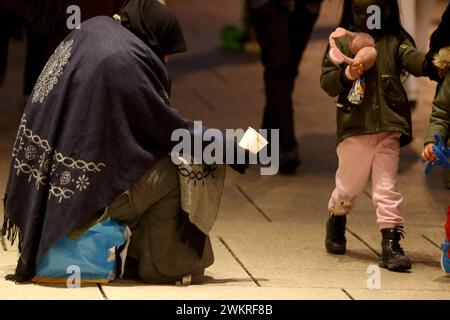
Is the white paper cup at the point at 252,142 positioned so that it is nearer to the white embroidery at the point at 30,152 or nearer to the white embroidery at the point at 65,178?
the white embroidery at the point at 65,178

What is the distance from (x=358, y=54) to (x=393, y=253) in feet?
3.28

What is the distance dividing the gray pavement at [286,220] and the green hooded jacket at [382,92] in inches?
26.1

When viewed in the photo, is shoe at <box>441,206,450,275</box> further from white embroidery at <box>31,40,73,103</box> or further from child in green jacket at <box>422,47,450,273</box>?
white embroidery at <box>31,40,73,103</box>

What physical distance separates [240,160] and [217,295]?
24.1 inches

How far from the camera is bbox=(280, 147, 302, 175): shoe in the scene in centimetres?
770

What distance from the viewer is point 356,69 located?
5.60 meters

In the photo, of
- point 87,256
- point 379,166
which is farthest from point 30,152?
point 379,166

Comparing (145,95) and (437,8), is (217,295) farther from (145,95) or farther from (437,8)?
(437,8)

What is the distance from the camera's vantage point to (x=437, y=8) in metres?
14.4

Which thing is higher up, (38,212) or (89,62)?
(89,62)

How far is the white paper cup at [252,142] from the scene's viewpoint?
5.19 meters

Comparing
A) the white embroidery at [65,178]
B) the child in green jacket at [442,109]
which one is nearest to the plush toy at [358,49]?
the child in green jacket at [442,109]
